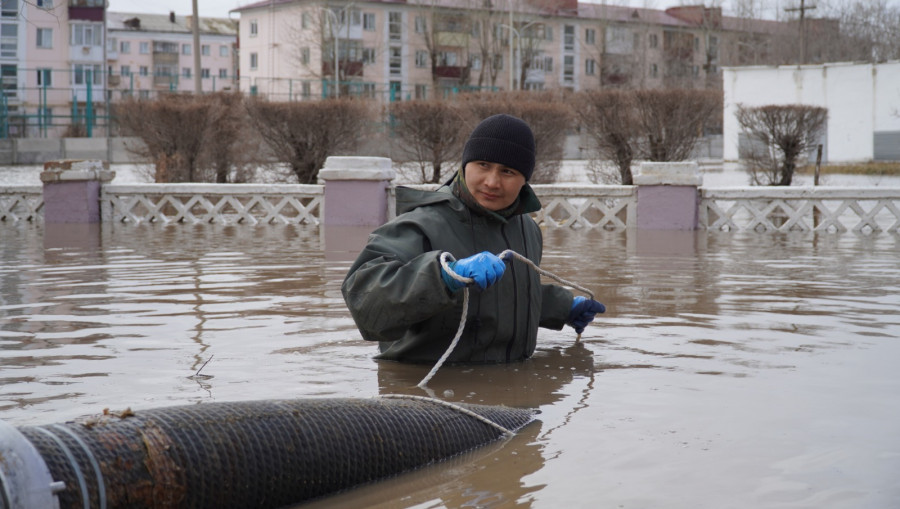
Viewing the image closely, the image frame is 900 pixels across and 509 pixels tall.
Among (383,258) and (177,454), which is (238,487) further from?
(383,258)

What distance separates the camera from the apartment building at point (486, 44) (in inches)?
2756

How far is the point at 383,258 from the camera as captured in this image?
15.8 feet

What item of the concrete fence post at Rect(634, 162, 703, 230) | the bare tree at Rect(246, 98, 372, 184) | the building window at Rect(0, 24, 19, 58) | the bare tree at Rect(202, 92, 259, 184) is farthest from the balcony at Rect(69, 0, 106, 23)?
the concrete fence post at Rect(634, 162, 703, 230)

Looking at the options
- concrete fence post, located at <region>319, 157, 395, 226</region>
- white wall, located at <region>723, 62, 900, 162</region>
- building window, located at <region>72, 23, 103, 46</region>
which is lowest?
concrete fence post, located at <region>319, 157, 395, 226</region>

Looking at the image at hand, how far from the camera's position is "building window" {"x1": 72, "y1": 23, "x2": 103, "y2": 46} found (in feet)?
232

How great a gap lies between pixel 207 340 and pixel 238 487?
3156 mm

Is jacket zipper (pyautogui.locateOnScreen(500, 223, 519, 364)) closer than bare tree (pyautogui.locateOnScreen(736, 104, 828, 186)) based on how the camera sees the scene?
Yes

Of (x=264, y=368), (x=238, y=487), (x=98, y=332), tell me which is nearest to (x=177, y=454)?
(x=238, y=487)

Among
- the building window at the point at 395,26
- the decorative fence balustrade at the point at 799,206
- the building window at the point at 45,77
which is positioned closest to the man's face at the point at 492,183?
the decorative fence balustrade at the point at 799,206

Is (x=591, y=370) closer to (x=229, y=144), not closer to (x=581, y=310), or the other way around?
(x=581, y=310)

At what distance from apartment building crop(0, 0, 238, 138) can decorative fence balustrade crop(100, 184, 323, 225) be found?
2744mm

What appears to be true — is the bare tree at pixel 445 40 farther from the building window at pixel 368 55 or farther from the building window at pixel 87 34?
the building window at pixel 87 34

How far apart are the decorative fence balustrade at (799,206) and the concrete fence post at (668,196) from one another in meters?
0.32

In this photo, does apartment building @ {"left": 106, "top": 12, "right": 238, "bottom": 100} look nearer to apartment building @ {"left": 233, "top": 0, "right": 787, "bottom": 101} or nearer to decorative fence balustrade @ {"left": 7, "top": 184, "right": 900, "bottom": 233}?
apartment building @ {"left": 233, "top": 0, "right": 787, "bottom": 101}
